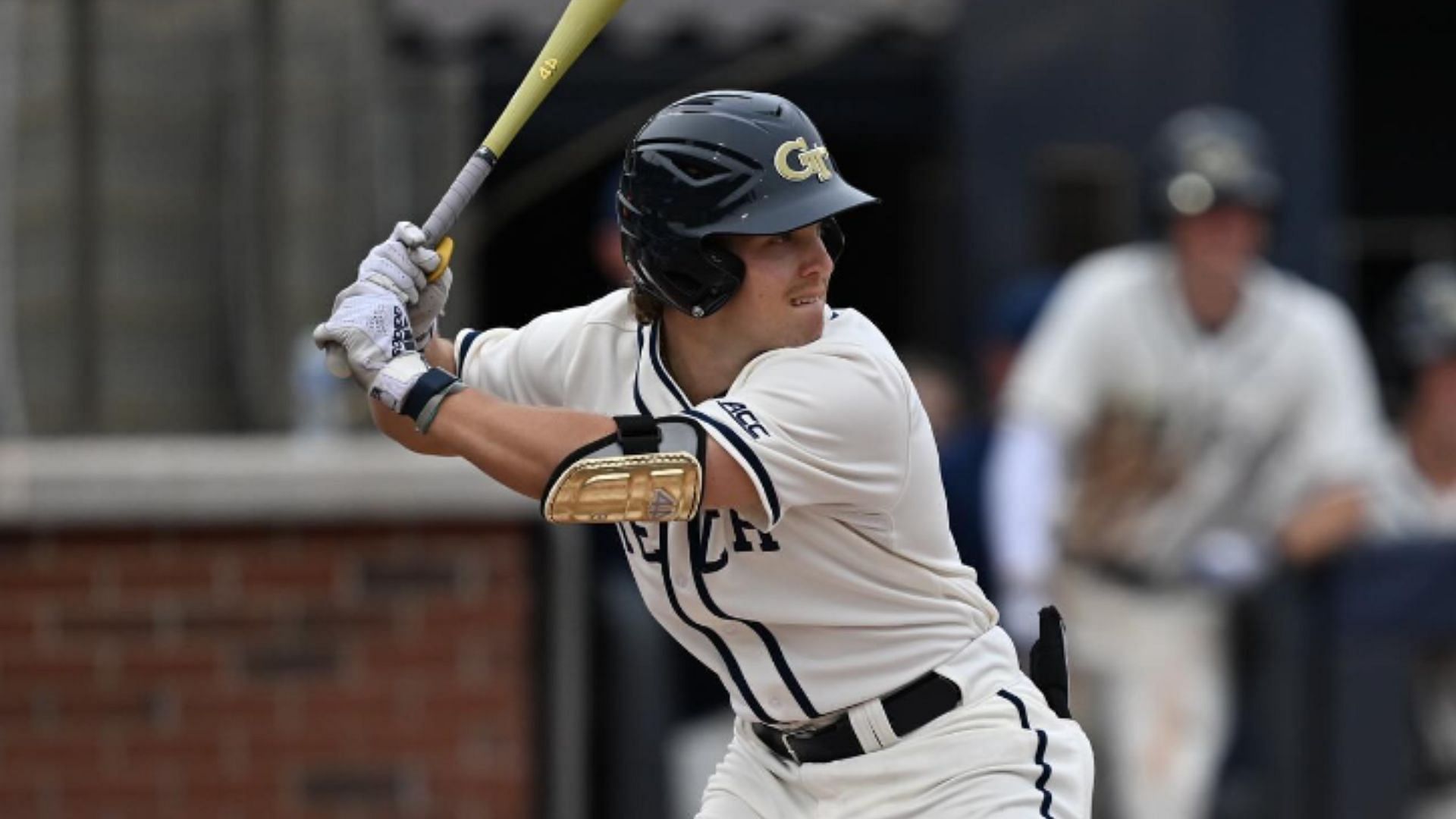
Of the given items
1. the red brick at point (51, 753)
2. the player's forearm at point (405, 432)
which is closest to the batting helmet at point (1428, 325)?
the red brick at point (51, 753)

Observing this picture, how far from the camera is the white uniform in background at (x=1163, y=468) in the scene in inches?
277

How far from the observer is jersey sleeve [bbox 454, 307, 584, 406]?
4160 mm

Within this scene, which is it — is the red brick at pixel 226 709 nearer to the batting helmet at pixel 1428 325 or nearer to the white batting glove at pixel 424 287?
the white batting glove at pixel 424 287

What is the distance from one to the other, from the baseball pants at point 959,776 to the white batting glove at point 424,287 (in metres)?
0.82

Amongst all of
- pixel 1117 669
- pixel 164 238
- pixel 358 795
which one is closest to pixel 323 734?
pixel 358 795

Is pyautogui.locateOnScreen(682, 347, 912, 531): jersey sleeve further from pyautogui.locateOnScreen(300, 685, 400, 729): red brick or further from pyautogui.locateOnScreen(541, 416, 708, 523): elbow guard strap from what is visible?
pyautogui.locateOnScreen(300, 685, 400, 729): red brick

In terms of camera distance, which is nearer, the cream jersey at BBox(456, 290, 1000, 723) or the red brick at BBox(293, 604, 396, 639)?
the cream jersey at BBox(456, 290, 1000, 723)

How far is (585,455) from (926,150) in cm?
744

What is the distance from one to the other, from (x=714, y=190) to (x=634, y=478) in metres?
0.44

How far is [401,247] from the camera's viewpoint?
394 centimetres

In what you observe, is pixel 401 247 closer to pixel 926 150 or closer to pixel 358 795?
pixel 358 795

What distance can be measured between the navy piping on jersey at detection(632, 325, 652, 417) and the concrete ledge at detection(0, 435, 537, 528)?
9.81 feet

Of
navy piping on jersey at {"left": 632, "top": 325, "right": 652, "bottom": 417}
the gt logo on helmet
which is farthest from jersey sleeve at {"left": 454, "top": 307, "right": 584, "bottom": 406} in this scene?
the gt logo on helmet

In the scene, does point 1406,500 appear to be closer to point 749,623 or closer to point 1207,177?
point 1207,177
